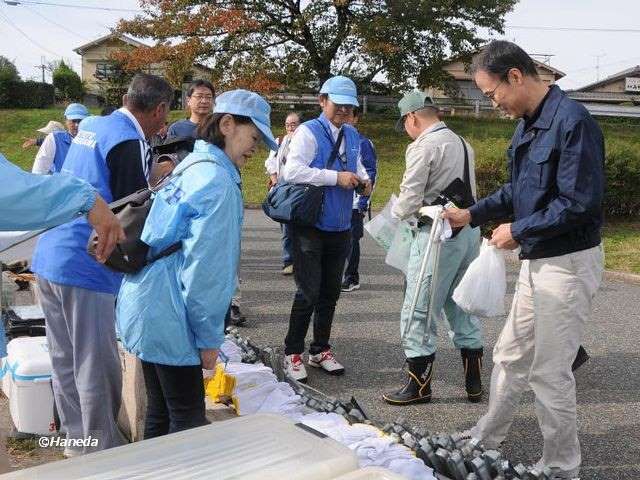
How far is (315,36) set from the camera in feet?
88.1

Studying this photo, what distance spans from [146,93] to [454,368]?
3.01m

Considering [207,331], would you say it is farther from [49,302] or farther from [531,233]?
[531,233]

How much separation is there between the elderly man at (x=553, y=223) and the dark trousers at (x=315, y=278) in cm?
161

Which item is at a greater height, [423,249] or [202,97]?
[202,97]

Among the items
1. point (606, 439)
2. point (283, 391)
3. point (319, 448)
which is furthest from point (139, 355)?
point (606, 439)

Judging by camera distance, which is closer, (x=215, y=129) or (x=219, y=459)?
(x=219, y=459)

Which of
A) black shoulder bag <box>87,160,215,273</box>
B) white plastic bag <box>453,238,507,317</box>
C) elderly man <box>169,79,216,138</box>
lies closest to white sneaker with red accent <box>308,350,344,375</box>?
white plastic bag <box>453,238,507,317</box>

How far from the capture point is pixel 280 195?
469cm

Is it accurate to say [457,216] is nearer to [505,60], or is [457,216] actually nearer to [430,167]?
[430,167]

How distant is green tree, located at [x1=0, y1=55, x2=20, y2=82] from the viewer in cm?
3272

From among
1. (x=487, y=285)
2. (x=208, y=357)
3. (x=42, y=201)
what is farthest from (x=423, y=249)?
(x=42, y=201)

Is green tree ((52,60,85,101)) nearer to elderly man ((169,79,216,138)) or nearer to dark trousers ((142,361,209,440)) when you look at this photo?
elderly man ((169,79,216,138))

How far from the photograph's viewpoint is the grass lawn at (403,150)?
36.7 feet

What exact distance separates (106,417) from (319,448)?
188 cm
